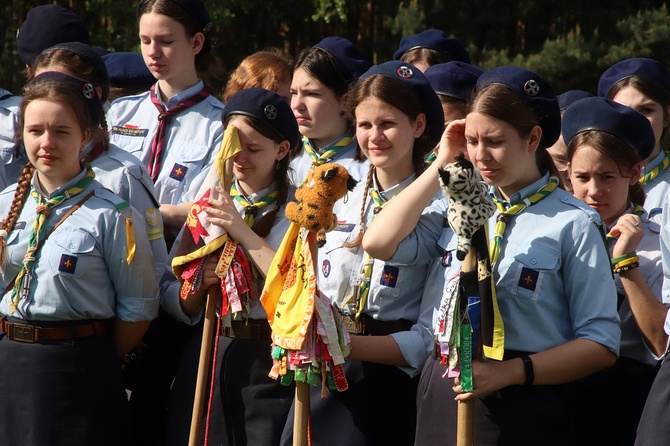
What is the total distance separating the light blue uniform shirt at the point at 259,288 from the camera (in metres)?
4.61

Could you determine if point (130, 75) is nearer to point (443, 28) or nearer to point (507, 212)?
point (507, 212)

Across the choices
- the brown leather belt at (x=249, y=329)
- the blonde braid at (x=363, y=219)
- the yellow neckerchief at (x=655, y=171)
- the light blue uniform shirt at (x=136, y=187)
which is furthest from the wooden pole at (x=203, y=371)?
the yellow neckerchief at (x=655, y=171)

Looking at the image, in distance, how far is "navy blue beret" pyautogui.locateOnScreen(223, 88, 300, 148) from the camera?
15.6 ft

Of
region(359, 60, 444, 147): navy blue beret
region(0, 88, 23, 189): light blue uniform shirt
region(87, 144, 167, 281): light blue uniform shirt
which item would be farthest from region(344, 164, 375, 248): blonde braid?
region(0, 88, 23, 189): light blue uniform shirt

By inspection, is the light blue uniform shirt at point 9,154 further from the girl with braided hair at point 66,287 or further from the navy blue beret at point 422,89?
the navy blue beret at point 422,89

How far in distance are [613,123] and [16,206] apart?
104 inches

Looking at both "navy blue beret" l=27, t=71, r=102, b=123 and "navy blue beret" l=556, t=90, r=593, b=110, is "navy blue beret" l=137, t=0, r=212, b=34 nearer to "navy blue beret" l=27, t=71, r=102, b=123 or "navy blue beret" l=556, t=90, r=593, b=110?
"navy blue beret" l=27, t=71, r=102, b=123

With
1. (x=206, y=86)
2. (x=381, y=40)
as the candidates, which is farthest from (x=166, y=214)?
(x=381, y=40)

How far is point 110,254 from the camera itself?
4.72 m

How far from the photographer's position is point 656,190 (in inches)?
206

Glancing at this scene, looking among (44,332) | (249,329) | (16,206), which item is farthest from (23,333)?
(249,329)

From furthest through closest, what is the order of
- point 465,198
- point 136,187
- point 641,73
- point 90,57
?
point 641,73 → point 90,57 → point 136,187 → point 465,198

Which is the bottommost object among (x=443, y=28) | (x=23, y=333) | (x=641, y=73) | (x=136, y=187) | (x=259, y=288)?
(x=23, y=333)

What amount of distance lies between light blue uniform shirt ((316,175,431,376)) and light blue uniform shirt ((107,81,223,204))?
1171 millimetres
